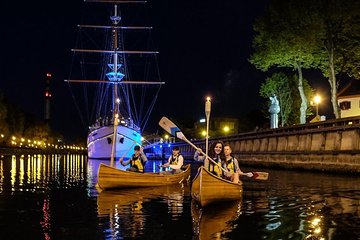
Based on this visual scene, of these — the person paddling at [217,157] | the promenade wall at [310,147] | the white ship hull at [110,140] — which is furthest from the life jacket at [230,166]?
the white ship hull at [110,140]

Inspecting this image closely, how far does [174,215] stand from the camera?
52.5ft

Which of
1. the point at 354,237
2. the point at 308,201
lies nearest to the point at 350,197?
the point at 308,201

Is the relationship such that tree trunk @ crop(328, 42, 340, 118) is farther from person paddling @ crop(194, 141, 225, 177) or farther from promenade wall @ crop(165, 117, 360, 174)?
person paddling @ crop(194, 141, 225, 177)

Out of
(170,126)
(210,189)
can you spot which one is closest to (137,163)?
(170,126)

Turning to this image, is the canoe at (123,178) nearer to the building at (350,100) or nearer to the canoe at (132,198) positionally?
the canoe at (132,198)

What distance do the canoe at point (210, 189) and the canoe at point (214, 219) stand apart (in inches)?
10.5

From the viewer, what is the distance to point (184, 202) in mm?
19656

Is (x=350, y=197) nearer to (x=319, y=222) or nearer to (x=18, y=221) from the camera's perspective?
(x=319, y=222)

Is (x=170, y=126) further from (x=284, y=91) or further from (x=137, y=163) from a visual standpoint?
(x=284, y=91)

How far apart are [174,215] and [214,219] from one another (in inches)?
57.7

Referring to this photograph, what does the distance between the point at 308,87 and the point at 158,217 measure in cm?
7170

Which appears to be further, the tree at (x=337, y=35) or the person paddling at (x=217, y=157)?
the tree at (x=337, y=35)

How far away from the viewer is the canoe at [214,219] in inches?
507

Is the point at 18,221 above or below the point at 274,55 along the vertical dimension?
below
